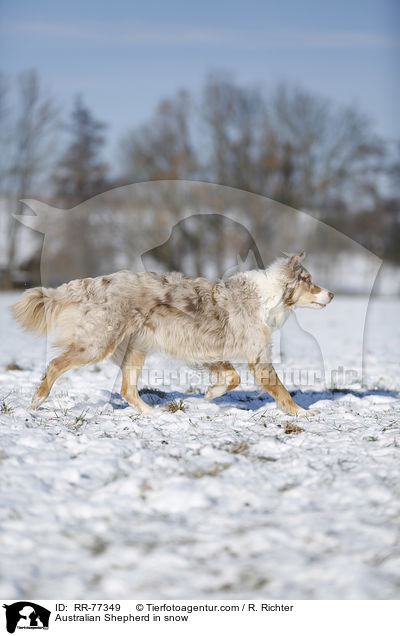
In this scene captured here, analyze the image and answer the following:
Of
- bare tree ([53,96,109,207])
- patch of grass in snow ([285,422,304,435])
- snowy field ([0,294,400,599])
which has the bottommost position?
snowy field ([0,294,400,599])

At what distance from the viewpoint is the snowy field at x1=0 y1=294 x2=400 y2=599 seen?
2617mm

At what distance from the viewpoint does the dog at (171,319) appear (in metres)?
5.55

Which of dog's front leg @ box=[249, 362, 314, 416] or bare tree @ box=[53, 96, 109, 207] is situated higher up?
bare tree @ box=[53, 96, 109, 207]

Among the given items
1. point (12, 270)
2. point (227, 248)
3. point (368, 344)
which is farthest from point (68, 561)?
point (12, 270)

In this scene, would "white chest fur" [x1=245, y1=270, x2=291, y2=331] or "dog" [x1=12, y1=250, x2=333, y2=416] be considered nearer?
"dog" [x1=12, y1=250, x2=333, y2=416]

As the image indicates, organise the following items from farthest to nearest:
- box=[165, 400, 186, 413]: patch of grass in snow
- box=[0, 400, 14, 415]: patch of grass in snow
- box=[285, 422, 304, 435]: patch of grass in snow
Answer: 1. box=[165, 400, 186, 413]: patch of grass in snow
2. box=[0, 400, 14, 415]: patch of grass in snow
3. box=[285, 422, 304, 435]: patch of grass in snow

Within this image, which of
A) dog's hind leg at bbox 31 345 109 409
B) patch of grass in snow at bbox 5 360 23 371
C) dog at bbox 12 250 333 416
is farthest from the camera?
patch of grass in snow at bbox 5 360 23 371

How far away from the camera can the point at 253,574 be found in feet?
8.71

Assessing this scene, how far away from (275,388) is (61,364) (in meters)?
2.16

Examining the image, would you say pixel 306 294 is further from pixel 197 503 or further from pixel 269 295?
pixel 197 503

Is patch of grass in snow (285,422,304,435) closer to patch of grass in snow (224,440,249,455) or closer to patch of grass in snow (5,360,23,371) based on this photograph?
patch of grass in snow (224,440,249,455)
